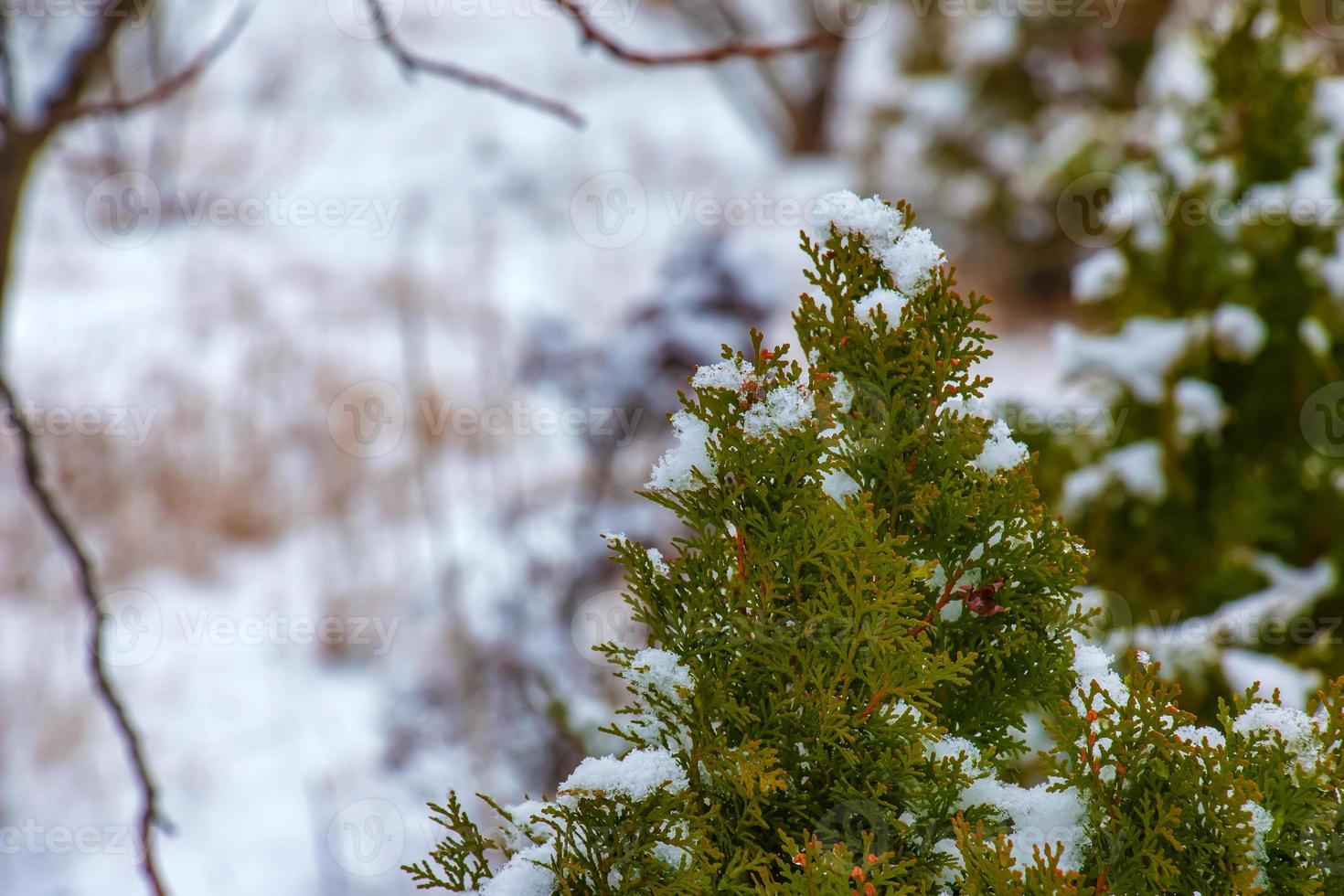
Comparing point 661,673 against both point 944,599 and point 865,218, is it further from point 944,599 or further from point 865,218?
point 865,218

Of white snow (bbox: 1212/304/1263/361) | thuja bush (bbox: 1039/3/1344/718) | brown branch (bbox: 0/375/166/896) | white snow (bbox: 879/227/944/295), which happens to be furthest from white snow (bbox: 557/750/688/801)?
white snow (bbox: 1212/304/1263/361)

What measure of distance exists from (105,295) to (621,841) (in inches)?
270

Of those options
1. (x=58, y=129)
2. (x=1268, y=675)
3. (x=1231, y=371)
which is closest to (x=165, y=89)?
(x=58, y=129)

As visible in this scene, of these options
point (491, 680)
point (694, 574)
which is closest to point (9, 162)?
point (694, 574)

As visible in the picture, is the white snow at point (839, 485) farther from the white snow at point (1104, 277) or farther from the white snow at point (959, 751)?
the white snow at point (1104, 277)

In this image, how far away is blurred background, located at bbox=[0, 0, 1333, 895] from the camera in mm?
2932

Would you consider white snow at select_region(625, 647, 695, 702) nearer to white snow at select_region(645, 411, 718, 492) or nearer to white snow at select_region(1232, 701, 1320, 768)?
white snow at select_region(645, 411, 718, 492)

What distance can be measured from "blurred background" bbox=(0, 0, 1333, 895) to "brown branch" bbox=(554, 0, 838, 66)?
0.02 m

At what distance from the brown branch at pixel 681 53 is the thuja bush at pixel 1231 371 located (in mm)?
1100

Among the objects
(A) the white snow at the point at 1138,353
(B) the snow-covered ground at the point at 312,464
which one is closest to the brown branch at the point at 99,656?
(B) the snow-covered ground at the point at 312,464

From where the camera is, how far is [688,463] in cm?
64

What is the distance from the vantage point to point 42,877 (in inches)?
122

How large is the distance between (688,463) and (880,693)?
6.9 inches

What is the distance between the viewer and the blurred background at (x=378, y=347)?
293cm
